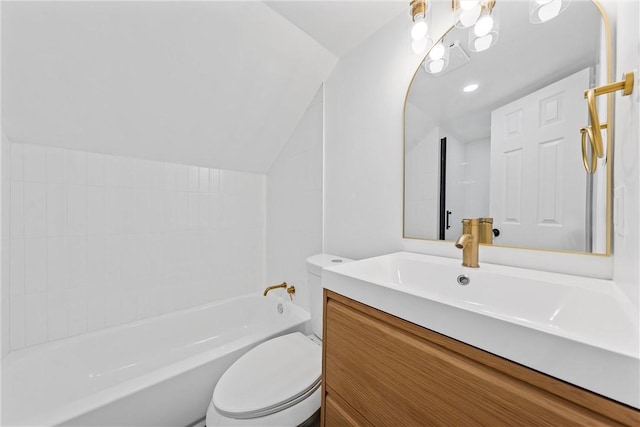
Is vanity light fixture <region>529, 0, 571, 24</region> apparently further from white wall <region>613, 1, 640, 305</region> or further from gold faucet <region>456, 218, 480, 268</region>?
gold faucet <region>456, 218, 480, 268</region>

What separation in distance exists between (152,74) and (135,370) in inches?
66.4

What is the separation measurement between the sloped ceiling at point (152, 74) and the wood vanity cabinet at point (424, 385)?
1341 millimetres

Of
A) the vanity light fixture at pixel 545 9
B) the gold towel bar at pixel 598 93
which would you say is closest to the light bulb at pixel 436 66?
the vanity light fixture at pixel 545 9

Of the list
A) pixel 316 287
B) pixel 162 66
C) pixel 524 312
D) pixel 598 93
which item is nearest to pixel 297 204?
pixel 316 287

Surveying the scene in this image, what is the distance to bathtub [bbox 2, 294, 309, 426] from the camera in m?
0.94

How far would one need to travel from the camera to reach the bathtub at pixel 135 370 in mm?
942

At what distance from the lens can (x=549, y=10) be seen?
0.80 meters

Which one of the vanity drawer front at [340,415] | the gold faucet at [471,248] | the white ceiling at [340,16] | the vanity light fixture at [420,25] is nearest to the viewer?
the vanity drawer front at [340,415]

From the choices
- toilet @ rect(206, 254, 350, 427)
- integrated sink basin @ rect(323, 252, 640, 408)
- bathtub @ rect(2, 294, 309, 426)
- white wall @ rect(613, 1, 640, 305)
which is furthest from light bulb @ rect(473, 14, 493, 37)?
bathtub @ rect(2, 294, 309, 426)

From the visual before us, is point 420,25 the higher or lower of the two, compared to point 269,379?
higher

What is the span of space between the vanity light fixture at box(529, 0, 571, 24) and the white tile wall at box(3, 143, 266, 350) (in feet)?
6.15

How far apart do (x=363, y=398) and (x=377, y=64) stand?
1.45 meters

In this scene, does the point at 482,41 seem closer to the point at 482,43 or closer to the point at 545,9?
the point at 482,43

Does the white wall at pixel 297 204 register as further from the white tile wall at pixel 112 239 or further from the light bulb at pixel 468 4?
the light bulb at pixel 468 4
